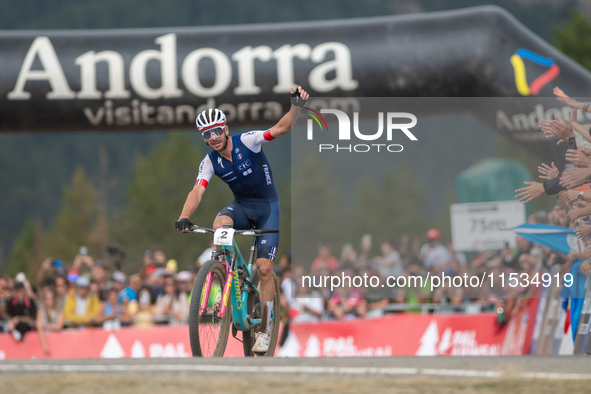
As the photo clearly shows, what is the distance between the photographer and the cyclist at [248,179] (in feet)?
20.1

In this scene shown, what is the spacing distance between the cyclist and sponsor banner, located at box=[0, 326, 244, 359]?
14.2 ft

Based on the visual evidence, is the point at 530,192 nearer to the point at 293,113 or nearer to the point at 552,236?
the point at 552,236

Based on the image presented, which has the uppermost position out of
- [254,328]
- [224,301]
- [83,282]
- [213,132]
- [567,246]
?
[213,132]

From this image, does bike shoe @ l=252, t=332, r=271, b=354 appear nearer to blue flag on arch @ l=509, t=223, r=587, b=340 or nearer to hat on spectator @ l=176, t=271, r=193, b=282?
blue flag on arch @ l=509, t=223, r=587, b=340

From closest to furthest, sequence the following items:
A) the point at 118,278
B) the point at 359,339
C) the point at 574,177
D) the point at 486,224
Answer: the point at 574,177 → the point at 486,224 → the point at 359,339 → the point at 118,278

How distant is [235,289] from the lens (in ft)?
20.0

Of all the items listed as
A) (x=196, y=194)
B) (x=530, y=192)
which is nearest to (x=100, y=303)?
(x=196, y=194)

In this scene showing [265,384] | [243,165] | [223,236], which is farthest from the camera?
[243,165]

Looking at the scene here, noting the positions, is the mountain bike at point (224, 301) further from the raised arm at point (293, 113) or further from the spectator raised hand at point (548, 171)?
the spectator raised hand at point (548, 171)

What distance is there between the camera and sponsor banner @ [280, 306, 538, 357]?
8.98 meters

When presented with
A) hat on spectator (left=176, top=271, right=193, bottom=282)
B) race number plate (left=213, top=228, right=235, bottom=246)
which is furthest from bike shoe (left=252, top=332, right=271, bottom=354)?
hat on spectator (left=176, top=271, right=193, bottom=282)

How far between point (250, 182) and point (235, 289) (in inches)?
36.4

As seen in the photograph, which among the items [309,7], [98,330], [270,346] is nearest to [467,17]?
[270,346]

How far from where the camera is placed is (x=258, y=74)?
10.2 metres
